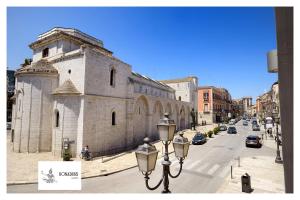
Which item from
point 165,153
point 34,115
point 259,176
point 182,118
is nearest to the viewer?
point 165,153

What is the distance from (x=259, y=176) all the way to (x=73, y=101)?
1336 centimetres

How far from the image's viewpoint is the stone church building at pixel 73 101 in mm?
14711

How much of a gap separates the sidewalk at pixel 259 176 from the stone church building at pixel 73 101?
1031 centimetres

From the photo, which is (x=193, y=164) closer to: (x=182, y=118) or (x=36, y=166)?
(x=36, y=166)

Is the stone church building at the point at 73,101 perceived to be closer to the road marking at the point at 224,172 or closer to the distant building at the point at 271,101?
the road marking at the point at 224,172

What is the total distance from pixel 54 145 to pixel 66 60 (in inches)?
280

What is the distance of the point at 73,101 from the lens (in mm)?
14773

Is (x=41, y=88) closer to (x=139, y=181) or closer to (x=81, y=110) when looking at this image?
(x=81, y=110)

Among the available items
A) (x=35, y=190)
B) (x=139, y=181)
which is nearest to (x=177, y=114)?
(x=139, y=181)

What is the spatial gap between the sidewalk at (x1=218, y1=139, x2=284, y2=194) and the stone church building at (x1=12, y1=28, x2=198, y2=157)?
10.3 metres

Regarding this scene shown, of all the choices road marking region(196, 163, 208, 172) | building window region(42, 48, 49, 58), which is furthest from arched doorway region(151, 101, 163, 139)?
building window region(42, 48, 49, 58)

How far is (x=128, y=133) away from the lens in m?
18.9

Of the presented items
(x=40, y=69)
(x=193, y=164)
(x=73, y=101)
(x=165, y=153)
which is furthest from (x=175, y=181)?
(x=40, y=69)

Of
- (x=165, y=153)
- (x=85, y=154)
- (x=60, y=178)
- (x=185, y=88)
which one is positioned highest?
(x=185, y=88)
